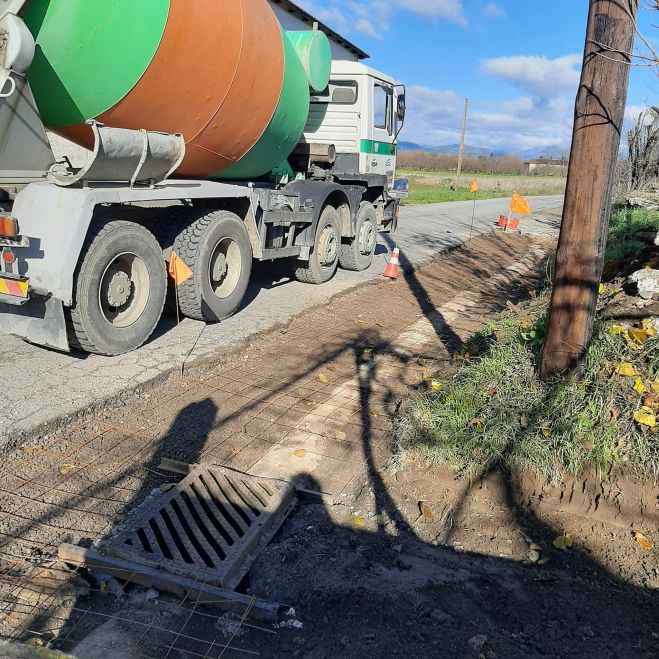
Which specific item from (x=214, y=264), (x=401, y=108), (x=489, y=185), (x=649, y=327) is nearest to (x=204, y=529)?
(x=649, y=327)

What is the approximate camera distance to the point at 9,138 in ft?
14.7

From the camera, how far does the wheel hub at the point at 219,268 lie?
253 inches

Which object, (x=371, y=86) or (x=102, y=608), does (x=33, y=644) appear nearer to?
(x=102, y=608)

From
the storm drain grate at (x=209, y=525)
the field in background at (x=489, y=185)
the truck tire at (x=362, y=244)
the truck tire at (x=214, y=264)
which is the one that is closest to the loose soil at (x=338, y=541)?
the storm drain grate at (x=209, y=525)

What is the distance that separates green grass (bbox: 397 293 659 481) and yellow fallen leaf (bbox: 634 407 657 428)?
50 mm

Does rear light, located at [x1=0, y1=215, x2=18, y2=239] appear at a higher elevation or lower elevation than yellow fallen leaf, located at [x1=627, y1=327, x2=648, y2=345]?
higher

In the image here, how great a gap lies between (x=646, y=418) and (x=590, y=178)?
1.43 meters

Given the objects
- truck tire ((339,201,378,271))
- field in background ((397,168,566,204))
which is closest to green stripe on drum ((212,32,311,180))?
truck tire ((339,201,378,271))

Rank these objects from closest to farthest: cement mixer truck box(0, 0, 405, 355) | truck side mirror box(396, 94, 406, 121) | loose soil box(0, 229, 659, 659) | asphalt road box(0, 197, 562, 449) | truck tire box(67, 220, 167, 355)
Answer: loose soil box(0, 229, 659, 659) → asphalt road box(0, 197, 562, 449) → cement mixer truck box(0, 0, 405, 355) → truck tire box(67, 220, 167, 355) → truck side mirror box(396, 94, 406, 121)

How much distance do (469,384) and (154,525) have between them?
227cm

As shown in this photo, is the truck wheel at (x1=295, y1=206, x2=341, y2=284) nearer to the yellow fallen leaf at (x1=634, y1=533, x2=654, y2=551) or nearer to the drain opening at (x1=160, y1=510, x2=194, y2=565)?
the drain opening at (x1=160, y1=510, x2=194, y2=565)

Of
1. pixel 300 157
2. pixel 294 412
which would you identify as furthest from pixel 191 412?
pixel 300 157

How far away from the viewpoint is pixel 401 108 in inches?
424

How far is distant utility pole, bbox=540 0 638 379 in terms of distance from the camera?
3.24m
